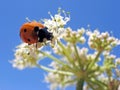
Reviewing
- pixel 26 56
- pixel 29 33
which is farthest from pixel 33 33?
pixel 26 56

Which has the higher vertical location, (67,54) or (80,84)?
(67,54)

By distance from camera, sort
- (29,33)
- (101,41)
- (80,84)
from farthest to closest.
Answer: (101,41) < (29,33) < (80,84)

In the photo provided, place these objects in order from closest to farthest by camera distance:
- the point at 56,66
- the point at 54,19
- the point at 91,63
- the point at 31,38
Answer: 1. the point at 31,38
2. the point at 91,63
3. the point at 56,66
4. the point at 54,19

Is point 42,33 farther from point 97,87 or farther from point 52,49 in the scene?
point 97,87

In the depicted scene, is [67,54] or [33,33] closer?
[33,33]

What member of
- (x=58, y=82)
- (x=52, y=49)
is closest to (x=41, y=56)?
(x=52, y=49)

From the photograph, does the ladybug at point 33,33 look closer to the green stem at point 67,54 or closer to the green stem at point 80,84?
the green stem at point 67,54

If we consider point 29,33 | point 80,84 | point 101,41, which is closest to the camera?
point 80,84

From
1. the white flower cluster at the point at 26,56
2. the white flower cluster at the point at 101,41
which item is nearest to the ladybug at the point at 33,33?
the white flower cluster at the point at 26,56

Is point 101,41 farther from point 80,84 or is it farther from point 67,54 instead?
point 80,84
